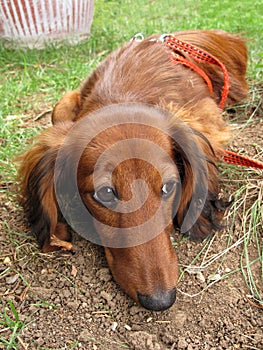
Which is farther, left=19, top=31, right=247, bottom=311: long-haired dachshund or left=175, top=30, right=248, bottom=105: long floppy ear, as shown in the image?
left=175, top=30, right=248, bottom=105: long floppy ear

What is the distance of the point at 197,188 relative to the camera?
108 inches

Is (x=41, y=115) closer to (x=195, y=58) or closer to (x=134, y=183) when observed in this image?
(x=195, y=58)

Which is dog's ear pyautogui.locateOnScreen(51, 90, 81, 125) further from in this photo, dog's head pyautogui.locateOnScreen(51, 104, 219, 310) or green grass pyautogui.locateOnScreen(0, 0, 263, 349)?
dog's head pyautogui.locateOnScreen(51, 104, 219, 310)

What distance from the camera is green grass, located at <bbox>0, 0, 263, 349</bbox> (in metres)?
2.70

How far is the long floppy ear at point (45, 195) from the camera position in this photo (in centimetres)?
269

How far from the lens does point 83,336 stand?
2.27m

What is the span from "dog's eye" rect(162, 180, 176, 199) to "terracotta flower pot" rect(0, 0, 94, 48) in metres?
3.92

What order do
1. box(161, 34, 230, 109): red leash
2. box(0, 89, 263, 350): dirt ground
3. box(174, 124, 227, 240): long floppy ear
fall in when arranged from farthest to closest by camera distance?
1. box(161, 34, 230, 109): red leash
2. box(174, 124, 227, 240): long floppy ear
3. box(0, 89, 263, 350): dirt ground

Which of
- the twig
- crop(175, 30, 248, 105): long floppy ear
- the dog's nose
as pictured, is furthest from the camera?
the twig

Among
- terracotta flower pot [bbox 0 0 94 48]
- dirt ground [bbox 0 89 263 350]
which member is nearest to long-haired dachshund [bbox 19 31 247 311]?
dirt ground [bbox 0 89 263 350]

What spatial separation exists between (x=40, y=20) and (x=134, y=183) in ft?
13.3

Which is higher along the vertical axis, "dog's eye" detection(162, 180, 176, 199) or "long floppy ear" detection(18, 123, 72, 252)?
"dog's eye" detection(162, 180, 176, 199)

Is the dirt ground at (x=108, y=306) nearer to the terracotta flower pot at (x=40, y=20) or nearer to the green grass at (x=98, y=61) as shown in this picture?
the green grass at (x=98, y=61)

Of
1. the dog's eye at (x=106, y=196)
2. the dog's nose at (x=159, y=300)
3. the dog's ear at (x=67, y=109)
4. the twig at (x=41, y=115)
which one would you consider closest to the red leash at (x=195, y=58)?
the dog's ear at (x=67, y=109)
